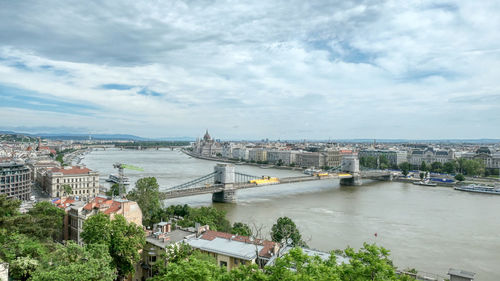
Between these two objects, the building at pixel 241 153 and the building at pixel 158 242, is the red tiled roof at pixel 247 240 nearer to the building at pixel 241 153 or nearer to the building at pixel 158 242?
the building at pixel 158 242

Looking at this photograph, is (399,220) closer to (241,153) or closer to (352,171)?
(352,171)

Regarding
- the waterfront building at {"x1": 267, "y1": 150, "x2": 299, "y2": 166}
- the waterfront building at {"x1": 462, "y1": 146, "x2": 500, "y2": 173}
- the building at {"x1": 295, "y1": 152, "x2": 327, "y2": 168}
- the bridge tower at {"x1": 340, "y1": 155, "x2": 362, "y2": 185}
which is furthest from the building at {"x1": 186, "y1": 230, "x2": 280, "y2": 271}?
the waterfront building at {"x1": 267, "y1": 150, "x2": 299, "y2": 166}

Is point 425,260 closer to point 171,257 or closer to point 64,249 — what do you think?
point 171,257

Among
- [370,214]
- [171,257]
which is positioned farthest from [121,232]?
[370,214]

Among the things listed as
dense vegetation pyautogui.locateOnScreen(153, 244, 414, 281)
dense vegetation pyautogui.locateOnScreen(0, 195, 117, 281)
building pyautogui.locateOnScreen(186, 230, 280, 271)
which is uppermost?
dense vegetation pyautogui.locateOnScreen(153, 244, 414, 281)

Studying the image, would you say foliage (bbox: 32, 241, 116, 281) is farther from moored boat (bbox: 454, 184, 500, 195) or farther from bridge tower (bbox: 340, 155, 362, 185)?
moored boat (bbox: 454, 184, 500, 195)

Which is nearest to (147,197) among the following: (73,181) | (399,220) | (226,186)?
(226,186)
